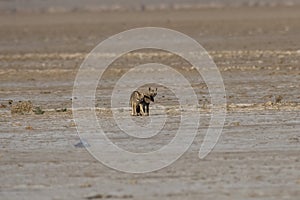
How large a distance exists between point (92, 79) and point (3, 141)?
1076 centimetres

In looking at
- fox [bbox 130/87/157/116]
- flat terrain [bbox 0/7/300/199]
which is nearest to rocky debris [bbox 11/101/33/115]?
flat terrain [bbox 0/7/300/199]

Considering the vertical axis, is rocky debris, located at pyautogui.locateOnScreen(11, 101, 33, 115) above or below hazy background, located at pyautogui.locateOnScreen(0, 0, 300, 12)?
below

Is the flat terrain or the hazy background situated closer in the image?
the flat terrain

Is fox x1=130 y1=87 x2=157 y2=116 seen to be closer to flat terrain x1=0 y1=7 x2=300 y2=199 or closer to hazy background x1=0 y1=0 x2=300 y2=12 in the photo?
flat terrain x1=0 y1=7 x2=300 y2=199

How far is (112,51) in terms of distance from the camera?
3684 centimetres

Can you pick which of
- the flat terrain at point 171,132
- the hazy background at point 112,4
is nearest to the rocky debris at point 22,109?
the flat terrain at point 171,132

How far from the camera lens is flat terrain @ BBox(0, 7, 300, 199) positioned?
11.9m

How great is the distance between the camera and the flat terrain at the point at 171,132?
1190cm

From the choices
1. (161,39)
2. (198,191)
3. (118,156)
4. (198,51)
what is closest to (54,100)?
(118,156)

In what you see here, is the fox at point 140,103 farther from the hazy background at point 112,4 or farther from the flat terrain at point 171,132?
the hazy background at point 112,4

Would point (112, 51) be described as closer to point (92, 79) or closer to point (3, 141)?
point (92, 79)

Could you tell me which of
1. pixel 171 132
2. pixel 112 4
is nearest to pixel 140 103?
pixel 171 132

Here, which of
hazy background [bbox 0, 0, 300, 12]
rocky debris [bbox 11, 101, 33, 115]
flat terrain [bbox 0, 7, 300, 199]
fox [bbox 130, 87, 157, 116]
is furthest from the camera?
hazy background [bbox 0, 0, 300, 12]

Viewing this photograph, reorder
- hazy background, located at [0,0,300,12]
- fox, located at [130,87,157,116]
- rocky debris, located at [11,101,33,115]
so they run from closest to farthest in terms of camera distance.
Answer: fox, located at [130,87,157,116]
rocky debris, located at [11,101,33,115]
hazy background, located at [0,0,300,12]
